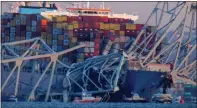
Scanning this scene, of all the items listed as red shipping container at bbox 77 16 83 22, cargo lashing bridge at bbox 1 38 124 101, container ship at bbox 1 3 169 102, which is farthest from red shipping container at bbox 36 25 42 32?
cargo lashing bridge at bbox 1 38 124 101

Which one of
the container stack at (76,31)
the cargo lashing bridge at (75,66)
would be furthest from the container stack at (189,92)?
the cargo lashing bridge at (75,66)

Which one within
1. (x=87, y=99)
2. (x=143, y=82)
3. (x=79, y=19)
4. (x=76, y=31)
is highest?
(x=79, y=19)

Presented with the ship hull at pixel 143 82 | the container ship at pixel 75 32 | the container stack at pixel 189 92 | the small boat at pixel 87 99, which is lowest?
the container stack at pixel 189 92

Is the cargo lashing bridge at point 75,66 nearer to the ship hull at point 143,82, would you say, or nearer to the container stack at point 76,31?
the ship hull at point 143,82

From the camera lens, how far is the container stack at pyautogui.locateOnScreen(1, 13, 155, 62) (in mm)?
88500

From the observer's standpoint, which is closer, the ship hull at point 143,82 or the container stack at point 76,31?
the ship hull at point 143,82

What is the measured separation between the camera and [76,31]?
8956cm

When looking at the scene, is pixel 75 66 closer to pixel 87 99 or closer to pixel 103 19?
pixel 87 99

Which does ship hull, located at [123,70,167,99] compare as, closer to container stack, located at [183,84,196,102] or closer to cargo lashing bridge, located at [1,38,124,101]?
cargo lashing bridge, located at [1,38,124,101]

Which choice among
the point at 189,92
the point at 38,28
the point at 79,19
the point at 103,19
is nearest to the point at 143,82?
the point at 79,19

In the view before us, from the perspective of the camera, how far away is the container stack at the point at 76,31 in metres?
88.5

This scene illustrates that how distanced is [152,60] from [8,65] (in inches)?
587

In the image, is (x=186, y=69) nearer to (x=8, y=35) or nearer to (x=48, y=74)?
(x=48, y=74)

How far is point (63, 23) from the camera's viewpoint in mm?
92250
